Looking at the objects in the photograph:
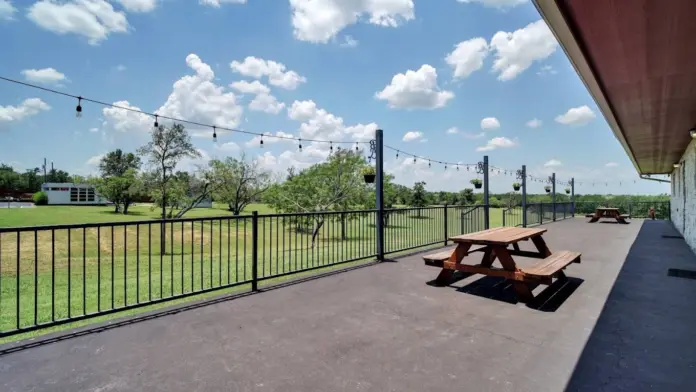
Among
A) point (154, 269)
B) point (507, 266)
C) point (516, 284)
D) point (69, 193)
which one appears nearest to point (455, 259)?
point (507, 266)

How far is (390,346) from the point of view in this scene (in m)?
2.28

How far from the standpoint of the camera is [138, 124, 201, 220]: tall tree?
615 inches

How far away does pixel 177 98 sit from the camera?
12.3 m

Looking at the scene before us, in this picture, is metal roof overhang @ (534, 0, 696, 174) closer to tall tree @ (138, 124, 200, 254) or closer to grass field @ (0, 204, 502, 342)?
grass field @ (0, 204, 502, 342)

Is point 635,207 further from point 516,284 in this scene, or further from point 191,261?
point 191,261

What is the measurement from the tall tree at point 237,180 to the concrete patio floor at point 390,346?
59.0ft

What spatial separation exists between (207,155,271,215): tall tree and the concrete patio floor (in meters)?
18.0

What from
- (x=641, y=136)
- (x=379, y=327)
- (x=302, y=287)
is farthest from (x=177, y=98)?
(x=641, y=136)

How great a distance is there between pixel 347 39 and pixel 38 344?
30.0 feet

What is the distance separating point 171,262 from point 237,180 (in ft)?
65.1

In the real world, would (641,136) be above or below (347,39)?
below

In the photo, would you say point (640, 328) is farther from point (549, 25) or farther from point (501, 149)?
point (501, 149)

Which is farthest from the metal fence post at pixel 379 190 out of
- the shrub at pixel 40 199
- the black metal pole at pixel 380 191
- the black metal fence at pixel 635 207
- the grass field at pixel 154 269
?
the shrub at pixel 40 199

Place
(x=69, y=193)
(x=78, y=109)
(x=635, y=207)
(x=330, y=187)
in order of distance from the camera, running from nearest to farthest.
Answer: (x=78, y=109)
(x=330, y=187)
(x=635, y=207)
(x=69, y=193)
